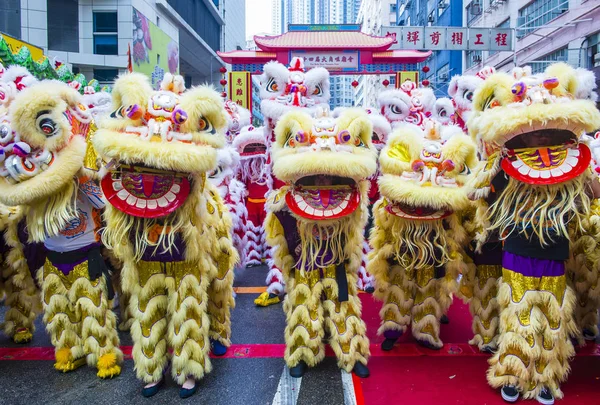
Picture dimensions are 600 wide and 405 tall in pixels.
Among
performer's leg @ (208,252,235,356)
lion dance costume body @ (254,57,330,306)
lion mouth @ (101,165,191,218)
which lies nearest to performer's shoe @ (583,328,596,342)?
lion dance costume body @ (254,57,330,306)

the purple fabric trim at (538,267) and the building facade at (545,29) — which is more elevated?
the building facade at (545,29)

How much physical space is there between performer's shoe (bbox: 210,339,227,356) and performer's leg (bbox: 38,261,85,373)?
84 centimetres

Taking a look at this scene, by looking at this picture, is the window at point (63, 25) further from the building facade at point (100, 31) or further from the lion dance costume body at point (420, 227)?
the lion dance costume body at point (420, 227)

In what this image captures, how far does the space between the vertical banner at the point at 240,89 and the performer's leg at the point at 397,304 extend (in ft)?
22.8

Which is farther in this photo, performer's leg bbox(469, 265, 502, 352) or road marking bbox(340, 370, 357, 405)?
performer's leg bbox(469, 265, 502, 352)

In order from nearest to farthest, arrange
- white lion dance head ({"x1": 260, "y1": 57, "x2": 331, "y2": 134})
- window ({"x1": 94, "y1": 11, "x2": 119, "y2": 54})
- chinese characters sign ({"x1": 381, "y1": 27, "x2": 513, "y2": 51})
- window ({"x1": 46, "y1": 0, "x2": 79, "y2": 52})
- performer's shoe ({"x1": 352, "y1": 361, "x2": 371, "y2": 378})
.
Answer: performer's shoe ({"x1": 352, "y1": 361, "x2": 371, "y2": 378}), white lion dance head ({"x1": 260, "y1": 57, "x2": 331, "y2": 134}), chinese characters sign ({"x1": 381, "y1": 27, "x2": 513, "y2": 51}), window ({"x1": 46, "y1": 0, "x2": 79, "y2": 52}), window ({"x1": 94, "y1": 11, "x2": 119, "y2": 54})

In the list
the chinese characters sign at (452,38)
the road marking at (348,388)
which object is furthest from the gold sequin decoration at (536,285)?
the chinese characters sign at (452,38)

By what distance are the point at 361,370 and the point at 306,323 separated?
457mm

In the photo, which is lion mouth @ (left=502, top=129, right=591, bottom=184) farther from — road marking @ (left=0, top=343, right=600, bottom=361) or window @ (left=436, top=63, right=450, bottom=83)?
window @ (left=436, top=63, right=450, bottom=83)

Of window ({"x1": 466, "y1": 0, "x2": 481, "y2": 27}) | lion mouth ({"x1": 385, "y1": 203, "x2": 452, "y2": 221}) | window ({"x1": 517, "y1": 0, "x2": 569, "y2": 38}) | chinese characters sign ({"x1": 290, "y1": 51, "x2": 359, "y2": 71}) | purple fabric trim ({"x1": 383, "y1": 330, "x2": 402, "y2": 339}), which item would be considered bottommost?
purple fabric trim ({"x1": 383, "y1": 330, "x2": 402, "y2": 339})

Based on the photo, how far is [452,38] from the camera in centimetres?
1236

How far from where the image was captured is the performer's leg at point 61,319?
9.56 ft

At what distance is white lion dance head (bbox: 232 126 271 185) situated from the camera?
221 inches

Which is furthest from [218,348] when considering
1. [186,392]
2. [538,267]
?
[538,267]
